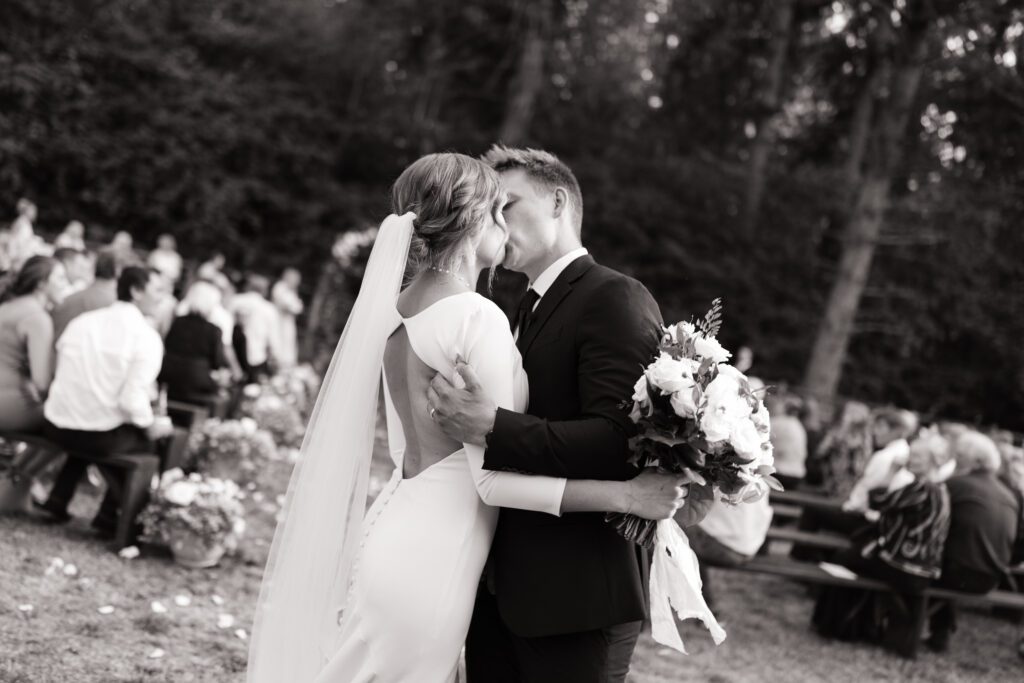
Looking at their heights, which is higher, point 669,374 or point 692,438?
point 669,374

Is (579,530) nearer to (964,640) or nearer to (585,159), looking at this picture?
(964,640)

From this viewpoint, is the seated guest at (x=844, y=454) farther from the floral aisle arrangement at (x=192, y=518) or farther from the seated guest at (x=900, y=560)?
the floral aisle arrangement at (x=192, y=518)

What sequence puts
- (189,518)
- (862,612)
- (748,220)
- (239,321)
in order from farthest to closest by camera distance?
1. (748,220)
2. (239,321)
3. (862,612)
4. (189,518)

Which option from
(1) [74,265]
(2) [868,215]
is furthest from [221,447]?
(2) [868,215]

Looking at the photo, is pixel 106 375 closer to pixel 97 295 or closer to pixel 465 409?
pixel 97 295

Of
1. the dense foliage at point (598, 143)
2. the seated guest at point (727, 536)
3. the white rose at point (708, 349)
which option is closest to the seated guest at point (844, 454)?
the seated guest at point (727, 536)

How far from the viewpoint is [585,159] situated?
19672 millimetres

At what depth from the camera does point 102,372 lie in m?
6.02

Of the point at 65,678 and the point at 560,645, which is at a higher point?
the point at 560,645

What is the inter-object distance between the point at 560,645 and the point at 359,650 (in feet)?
1.85

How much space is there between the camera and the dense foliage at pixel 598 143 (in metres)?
17.1

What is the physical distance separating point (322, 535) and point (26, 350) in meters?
4.14

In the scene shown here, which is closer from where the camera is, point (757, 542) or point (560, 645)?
point (560, 645)

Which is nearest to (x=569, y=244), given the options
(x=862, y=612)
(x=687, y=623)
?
(x=687, y=623)
